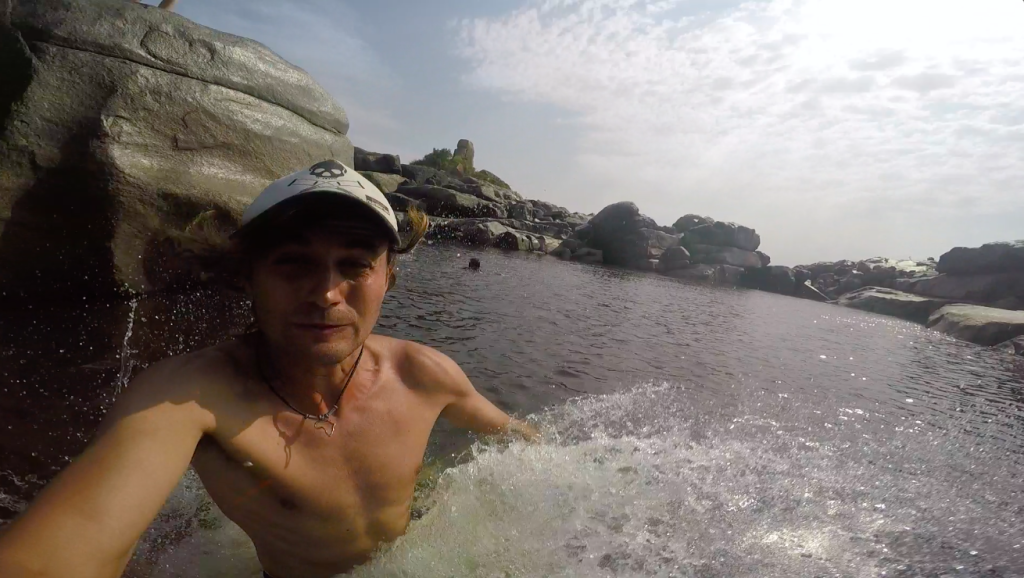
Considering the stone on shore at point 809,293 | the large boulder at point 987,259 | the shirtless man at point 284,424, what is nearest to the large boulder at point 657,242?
the stone on shore at point 809,293

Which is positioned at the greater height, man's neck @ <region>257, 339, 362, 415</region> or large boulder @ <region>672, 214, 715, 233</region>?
large boulder @ <region>672, 214, 715, 233</region>

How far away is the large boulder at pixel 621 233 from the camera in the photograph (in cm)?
2927

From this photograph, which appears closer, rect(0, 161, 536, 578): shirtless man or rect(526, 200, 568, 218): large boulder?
rect(0, 161, 536, 578): shirtless man

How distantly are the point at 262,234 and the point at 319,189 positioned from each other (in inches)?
8.9

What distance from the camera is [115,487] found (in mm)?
1221

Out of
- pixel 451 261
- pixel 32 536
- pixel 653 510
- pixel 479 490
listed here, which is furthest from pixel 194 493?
pixel 451 261

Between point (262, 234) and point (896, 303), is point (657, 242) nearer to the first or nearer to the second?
point (896, 303)

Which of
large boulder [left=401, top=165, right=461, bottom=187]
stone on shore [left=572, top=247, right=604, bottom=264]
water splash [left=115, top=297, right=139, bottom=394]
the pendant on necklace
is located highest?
large boulder [left=401, top=165, right=461, bottom=187]

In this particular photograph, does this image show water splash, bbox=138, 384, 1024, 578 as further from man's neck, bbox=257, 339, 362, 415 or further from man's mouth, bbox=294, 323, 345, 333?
man's mouth, bbox=294, 323, 345, 333

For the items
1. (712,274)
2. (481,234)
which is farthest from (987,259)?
(481,234)

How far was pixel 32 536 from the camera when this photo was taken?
111cm

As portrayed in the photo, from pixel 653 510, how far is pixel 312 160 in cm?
574

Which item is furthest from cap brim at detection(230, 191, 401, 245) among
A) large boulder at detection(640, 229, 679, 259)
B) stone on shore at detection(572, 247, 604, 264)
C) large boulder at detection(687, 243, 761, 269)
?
large boulder at detection(687, 243, 761, 269)

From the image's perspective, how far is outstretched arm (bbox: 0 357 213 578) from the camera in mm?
1115
